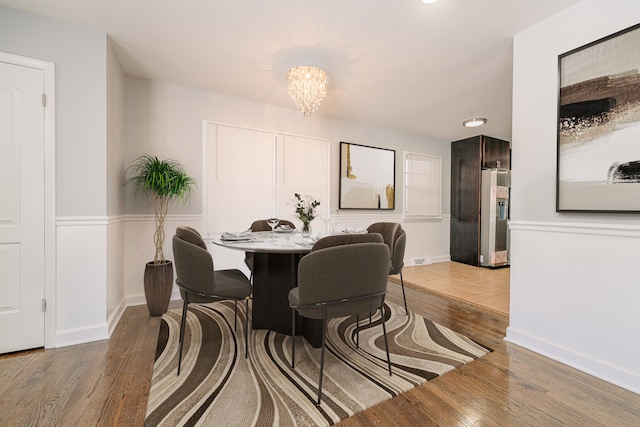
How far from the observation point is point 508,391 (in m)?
1.62

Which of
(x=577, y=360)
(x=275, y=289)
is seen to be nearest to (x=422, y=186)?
(x=577, y=360)

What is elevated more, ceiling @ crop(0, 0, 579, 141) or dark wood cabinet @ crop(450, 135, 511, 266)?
ceiling @ crop(0, 0, 579, 141)

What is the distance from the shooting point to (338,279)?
4.94 feet

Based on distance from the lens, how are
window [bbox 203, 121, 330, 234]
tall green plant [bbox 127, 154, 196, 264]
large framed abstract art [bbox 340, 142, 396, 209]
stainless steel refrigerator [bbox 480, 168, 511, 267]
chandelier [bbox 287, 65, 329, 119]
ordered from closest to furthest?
1. chandelier [bbox 287, 65, 329, 119]
2. tall green plant [bbox 127, 154, 196, 264]
3. window [bbox 203, 121, 330, 234]
4. large framed abstract art [bbox 340, 142, 396, 209]
5. stainless steel refrigerator [bbox 480, 168, 511, 267]

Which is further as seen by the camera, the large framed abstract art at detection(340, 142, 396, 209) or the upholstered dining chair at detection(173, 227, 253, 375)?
the large framed abstract art at detection(340, 142, 396, 209)

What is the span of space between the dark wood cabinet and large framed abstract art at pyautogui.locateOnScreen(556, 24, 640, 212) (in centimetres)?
352

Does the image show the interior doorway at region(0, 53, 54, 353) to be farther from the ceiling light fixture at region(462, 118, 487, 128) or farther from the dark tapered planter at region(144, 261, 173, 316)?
the ceiling light fixture at region(462, 118, 487, 128)

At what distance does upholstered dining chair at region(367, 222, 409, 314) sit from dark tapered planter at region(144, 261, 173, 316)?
218cm

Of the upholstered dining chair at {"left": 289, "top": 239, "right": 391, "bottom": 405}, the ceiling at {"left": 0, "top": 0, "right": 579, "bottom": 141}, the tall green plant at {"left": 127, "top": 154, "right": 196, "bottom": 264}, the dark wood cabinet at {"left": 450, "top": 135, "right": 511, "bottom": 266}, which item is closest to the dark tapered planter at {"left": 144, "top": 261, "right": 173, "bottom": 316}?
the tall green plant at {"left": 127, "top": 154, "right": 196, "bottom": 264}

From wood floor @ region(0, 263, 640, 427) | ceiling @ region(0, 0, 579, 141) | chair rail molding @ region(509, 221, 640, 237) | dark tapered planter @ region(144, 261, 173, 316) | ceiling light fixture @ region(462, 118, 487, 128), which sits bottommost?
wood floor @ region(0, 263, 640, 427)

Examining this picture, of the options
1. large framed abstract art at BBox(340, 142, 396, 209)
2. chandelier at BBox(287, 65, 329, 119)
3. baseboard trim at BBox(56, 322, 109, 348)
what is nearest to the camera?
baseboard trim at BBox(56, 322, 109, 348)

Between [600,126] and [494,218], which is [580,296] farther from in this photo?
[494,218]

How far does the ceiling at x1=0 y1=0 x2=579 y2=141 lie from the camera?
1.98m

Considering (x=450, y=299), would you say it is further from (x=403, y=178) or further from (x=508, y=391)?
(x=403, y=178)
